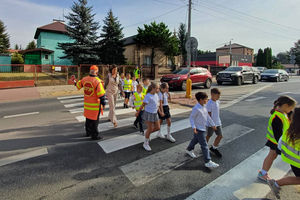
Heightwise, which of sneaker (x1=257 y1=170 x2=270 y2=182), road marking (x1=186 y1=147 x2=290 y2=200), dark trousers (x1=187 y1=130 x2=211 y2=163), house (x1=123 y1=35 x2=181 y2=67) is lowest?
road marking (x1=186 y1=147 x2=290 y2=200)

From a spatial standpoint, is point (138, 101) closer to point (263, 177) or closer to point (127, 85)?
point (263, 177)

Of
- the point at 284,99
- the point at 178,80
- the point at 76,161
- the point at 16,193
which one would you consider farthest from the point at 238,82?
the point at 16,193

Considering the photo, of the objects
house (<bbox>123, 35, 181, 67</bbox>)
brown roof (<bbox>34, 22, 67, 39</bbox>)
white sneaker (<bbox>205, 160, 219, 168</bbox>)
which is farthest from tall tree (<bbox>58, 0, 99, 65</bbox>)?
white sneaker (<bbox>205, 160, 219, 168</bbox>)

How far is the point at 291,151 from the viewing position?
228 centimetres

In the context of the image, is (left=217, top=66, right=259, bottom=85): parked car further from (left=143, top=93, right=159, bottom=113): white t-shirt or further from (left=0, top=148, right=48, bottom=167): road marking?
(left=0, top=148, right=48, bottom=167): road marking

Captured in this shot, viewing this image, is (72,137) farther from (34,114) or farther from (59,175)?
(34,114)

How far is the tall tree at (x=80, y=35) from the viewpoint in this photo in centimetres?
2309

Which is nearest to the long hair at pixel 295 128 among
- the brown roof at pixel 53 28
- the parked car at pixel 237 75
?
the parked car at pixel 237 75

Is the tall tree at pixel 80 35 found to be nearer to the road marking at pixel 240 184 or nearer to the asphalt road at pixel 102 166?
the asphalt road at pixel 102 166

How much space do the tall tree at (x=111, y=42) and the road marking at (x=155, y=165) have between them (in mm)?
23095

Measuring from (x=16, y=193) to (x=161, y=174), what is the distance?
7.02 ft

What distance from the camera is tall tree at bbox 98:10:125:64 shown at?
25.4 metres

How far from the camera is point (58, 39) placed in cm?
3534

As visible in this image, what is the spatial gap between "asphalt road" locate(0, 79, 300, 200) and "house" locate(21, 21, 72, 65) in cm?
2892
